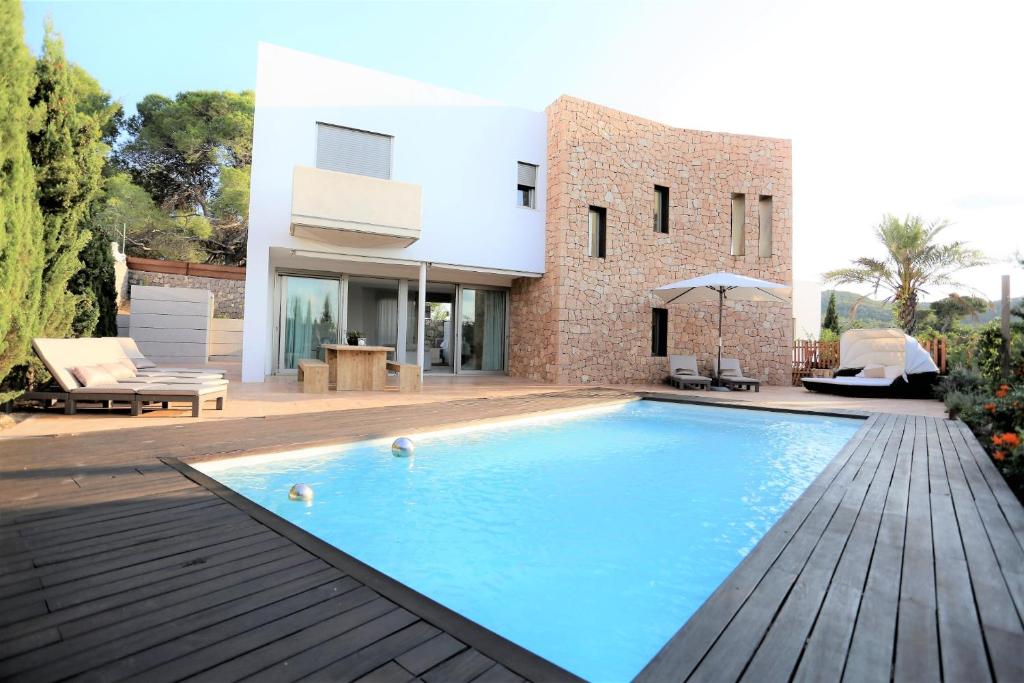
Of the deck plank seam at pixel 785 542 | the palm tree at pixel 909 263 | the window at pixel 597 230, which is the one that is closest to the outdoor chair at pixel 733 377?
the window at pixel 597 230

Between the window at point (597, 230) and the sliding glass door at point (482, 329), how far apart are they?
2.81 m

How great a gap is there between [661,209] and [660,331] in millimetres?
3084

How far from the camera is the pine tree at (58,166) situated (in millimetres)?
6148

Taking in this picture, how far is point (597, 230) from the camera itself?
41.2 feet

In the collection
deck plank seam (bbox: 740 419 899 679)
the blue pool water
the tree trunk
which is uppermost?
the tree trunk

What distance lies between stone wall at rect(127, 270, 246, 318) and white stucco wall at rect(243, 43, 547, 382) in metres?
8.24

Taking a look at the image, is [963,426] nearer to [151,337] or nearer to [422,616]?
[422,616]

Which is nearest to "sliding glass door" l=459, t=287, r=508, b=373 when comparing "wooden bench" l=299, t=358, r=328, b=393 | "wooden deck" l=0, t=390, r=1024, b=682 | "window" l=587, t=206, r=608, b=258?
"window" l=587, t=206, r=608, b=258

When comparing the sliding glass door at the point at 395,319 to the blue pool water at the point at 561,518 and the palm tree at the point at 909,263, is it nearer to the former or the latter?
the blue pool water at the point at 561,518

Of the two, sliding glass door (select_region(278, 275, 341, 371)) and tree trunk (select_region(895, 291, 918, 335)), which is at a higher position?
tree trunk (select_region(895, 291, 918, 335))

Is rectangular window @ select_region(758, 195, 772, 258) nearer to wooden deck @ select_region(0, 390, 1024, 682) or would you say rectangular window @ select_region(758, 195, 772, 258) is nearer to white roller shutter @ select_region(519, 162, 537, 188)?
white roller shutter @ select_region(519, 162, 537, 188)

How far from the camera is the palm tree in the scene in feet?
55.4

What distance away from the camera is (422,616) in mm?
1794

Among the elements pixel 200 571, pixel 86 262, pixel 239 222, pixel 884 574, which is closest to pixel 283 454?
pixel 200 571
